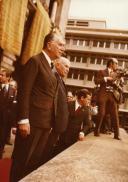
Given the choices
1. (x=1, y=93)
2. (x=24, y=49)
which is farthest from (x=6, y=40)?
(x=24, y=49)

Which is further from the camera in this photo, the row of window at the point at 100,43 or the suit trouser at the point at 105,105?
the row of window at the point at 100,43

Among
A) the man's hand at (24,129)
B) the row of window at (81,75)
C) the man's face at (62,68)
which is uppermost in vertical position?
the row of window at (81,75)

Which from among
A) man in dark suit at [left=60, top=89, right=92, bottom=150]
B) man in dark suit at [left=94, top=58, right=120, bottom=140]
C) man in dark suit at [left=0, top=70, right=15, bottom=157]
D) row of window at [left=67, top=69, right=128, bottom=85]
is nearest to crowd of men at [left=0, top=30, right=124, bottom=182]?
man in dark suit at [left=60, top=89, right=92, bottom=150]

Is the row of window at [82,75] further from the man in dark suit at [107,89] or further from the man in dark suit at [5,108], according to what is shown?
the man in dark suit at [5,108]

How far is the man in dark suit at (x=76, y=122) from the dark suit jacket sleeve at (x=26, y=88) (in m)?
2.56

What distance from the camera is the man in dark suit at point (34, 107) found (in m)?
3.06

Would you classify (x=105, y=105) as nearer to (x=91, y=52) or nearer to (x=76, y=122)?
(x=76, y=122)

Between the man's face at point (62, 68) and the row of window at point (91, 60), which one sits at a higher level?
the row of window at point (91, 60)

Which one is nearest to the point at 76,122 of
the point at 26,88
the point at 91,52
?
the point at 26,88

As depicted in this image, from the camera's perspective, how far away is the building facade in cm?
3866

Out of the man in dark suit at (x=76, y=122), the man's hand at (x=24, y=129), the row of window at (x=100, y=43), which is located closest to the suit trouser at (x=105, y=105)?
the man in dark suit at (x=76, y=122)

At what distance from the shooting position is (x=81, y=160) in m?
3.34

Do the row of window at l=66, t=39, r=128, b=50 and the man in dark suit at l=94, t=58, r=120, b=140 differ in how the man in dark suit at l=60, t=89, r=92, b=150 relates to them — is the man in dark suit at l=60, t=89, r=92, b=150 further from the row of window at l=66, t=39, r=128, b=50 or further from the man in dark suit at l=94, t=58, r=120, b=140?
the row of window at l=66, t=39, r=128, b=50

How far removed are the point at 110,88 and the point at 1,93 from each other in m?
2.36
